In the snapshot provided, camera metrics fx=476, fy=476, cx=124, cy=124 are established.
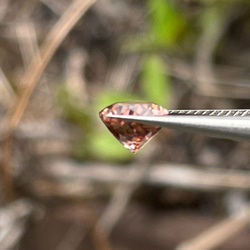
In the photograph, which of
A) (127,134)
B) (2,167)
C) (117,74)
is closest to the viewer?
(127,134)

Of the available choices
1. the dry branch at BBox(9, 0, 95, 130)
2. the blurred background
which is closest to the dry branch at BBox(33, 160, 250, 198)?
the blurred background

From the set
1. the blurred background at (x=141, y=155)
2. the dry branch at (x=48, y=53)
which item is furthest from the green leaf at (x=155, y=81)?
the dry branch at (x=48, y=53)

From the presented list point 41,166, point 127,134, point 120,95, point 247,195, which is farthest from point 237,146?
point 127,134

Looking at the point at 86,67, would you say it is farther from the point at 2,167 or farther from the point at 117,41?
the point at 2,167

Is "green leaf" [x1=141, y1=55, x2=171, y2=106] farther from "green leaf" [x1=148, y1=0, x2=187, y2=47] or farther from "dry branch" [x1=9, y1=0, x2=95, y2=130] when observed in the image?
"dry branch" [x1=9, y1=0, x2=95, y2=130]

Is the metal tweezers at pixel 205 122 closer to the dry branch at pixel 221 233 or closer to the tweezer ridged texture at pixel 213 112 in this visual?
the tweezer ridged texture at pixel 213 112

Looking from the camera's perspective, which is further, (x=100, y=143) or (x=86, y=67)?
(x=86, y=67)

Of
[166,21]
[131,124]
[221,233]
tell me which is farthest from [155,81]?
[131,124]
